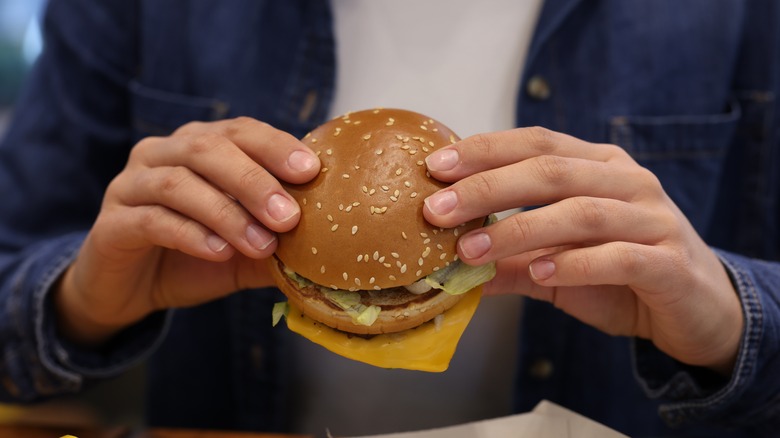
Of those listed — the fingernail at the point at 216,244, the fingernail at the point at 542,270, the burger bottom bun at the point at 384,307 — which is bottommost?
the burger bottom bun at the point at 384,307

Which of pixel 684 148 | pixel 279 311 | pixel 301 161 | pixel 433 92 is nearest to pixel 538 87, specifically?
pixel 433 92

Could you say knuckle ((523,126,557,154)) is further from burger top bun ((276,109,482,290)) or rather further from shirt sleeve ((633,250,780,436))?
shirt sleeve ((633,250,780,436))

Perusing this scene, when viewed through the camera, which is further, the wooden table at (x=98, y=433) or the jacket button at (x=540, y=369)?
the jacket button at (x=540, y=369)

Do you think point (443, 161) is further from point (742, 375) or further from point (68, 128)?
point (68, 128)

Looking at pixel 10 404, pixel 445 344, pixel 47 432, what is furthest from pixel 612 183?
pixel 10 404

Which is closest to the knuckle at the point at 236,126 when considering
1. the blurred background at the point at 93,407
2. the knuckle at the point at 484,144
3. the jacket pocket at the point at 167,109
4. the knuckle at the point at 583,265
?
the knuckle at the point at 484,144

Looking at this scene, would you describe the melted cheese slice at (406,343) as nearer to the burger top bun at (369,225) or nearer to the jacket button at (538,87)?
the burger top bun at (369,225)

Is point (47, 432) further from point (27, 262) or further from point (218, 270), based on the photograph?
point (218, 270)
